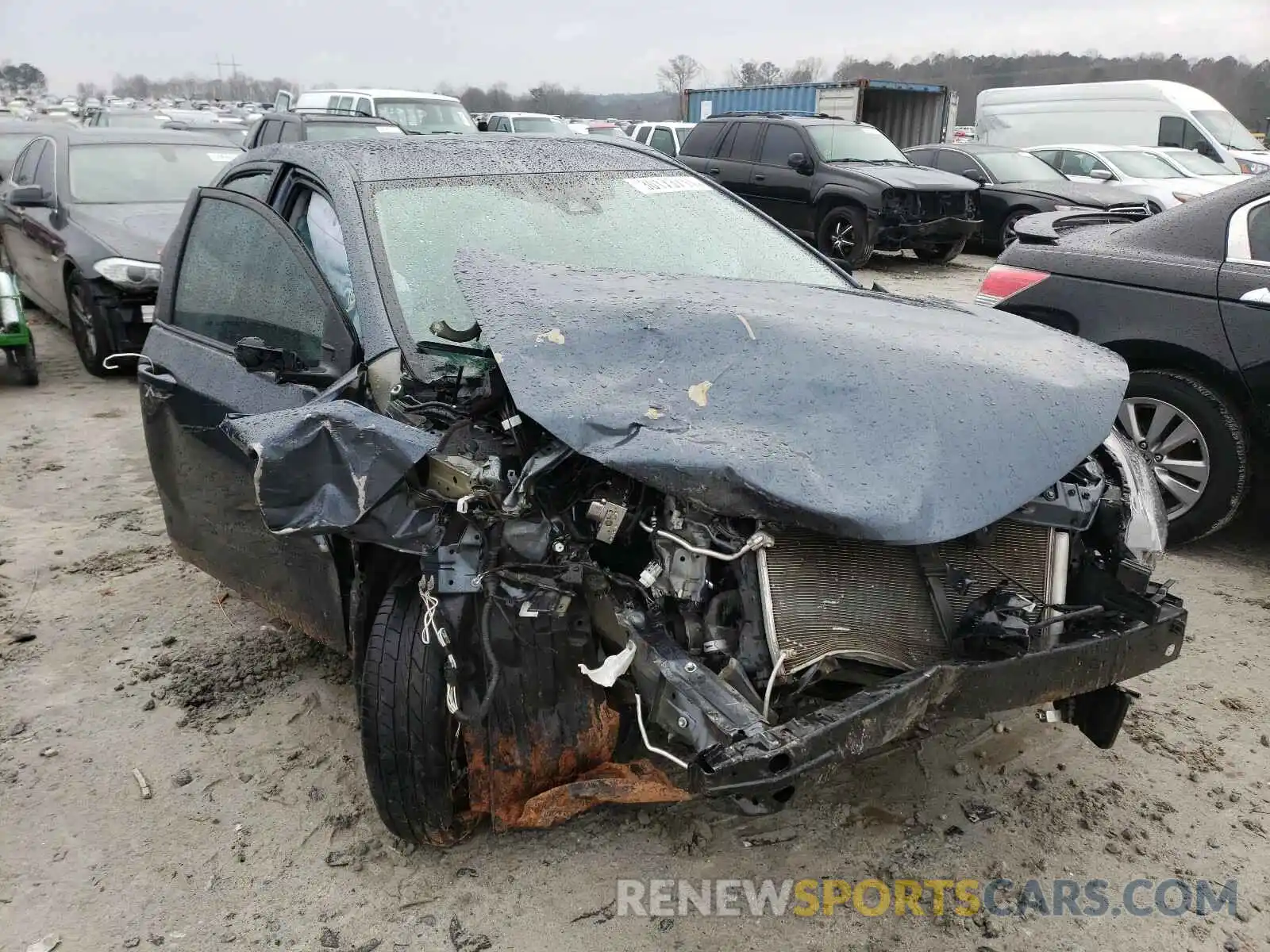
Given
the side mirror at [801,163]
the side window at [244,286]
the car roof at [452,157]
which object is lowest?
the side window at [244,286]

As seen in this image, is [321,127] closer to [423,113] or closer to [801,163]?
[423,113]

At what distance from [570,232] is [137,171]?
653 cm

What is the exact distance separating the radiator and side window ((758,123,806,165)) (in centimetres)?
1082

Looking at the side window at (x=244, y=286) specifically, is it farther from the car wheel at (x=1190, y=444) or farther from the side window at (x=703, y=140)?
the side window at (x=703, y=140)

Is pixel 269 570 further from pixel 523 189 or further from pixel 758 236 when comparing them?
pixel 758 236

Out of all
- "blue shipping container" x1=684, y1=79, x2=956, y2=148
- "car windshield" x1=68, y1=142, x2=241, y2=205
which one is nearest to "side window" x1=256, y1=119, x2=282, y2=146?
"car windshield" x1=68, y1=142, x2=241, y2=205

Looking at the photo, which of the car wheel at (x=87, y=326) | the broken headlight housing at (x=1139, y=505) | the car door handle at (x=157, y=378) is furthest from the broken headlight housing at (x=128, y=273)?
the broken headlight housing at (x=1139, y=505)

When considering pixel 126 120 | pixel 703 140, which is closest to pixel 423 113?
pixel 703 140

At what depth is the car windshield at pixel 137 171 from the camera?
7.82m

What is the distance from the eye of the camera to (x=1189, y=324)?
13.6 ft

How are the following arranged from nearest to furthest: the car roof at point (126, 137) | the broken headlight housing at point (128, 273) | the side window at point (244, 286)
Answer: the side window at point (244, 286)
the broken headlight housing at point (128, 273)
the car roof at point (126, 137)

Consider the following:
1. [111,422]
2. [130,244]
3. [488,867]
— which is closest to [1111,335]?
Answer: [488,867]

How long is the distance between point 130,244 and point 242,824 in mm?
5613

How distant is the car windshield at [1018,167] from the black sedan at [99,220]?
9.75 metres
